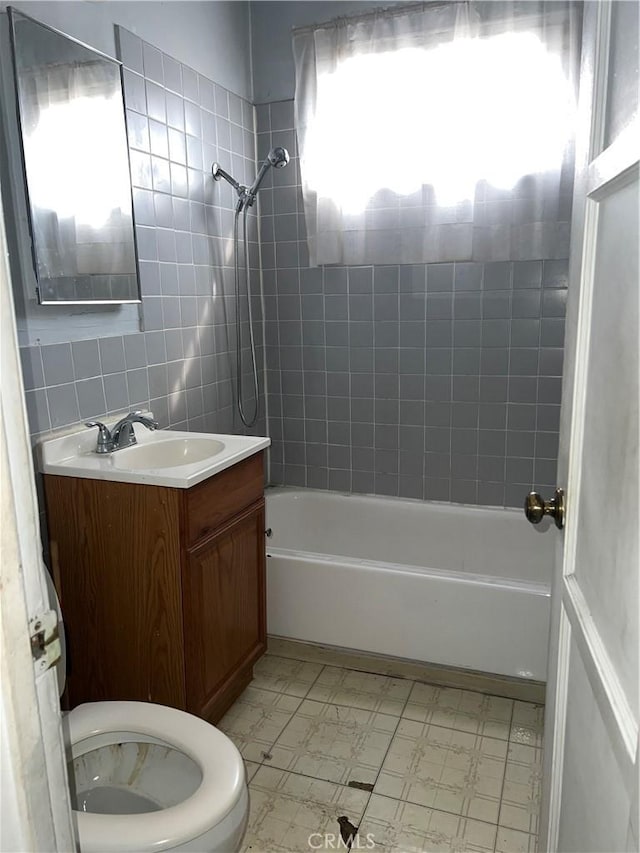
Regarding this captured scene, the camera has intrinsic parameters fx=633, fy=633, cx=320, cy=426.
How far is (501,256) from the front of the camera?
96.7 inches

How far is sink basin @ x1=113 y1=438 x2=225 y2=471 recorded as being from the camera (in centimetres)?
199

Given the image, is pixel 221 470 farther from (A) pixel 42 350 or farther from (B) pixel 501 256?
(B) pixel 501 256

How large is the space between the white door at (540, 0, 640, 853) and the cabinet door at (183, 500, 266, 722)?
0.98 metres

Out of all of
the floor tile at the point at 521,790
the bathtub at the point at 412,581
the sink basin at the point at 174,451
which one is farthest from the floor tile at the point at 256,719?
the sink basin at the point at 174,451

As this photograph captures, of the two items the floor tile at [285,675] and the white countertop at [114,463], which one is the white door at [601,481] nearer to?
the white countertop at [114,463]

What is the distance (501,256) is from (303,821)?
2015 millimetres

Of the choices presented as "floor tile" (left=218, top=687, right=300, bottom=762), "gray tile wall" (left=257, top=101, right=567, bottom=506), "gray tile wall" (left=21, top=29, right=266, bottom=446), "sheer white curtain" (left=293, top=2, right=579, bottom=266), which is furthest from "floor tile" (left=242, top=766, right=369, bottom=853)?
"sheer white curtain" (left=293, top=2, right=579, bottom=266)

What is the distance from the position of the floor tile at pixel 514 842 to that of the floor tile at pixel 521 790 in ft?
0.05

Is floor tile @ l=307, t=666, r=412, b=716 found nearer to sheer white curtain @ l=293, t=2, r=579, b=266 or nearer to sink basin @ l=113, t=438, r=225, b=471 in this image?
sink basin @ l=113, t=438, r=225, b=471

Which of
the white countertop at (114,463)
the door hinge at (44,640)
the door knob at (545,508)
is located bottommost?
the white countertop at (114,463)

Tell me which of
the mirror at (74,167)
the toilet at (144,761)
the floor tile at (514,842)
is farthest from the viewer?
the mirror at (74,167)

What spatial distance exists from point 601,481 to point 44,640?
26.4 inches

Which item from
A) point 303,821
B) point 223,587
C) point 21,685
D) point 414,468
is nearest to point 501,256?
point 414,468

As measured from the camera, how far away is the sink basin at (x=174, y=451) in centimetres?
199
